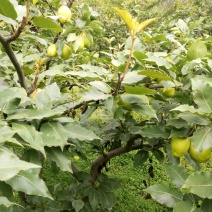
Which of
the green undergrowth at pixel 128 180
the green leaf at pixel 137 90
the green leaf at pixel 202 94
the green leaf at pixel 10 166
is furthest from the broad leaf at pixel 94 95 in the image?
the green undergrowth at pixel 128 180

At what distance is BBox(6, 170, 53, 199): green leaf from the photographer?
30.5 inches

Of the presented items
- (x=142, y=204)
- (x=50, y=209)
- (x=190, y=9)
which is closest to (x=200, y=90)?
(x=50, y=209)

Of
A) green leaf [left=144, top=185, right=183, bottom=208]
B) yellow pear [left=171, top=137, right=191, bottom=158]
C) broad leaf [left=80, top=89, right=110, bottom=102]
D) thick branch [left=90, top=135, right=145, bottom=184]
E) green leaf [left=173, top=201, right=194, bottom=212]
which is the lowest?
thick branch [left=90, top=135, right=145, bottom=184]

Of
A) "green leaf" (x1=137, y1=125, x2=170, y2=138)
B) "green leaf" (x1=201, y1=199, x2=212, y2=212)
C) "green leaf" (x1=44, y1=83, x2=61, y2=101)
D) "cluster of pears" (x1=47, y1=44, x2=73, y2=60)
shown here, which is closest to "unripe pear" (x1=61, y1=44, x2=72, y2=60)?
"cluster of pears" (x1=47, y1=44, x2=73, y2=60)

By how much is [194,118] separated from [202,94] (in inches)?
3.5

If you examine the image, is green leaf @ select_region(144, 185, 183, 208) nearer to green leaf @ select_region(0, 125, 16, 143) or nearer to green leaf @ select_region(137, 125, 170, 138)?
green leaf @ select_region(137, 125, 170, 138)

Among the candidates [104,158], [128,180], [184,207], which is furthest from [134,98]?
[128,180]

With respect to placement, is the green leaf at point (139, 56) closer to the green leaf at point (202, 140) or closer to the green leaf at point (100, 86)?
the green leaf at point (100, 86)

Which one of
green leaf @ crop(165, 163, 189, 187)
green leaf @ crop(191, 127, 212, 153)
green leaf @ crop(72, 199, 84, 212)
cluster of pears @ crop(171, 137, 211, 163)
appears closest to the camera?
green leaf @ crop(191, 127, 212, 153)

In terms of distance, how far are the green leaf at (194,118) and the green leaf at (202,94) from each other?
6cm

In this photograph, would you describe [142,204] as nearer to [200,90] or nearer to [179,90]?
[179,90]

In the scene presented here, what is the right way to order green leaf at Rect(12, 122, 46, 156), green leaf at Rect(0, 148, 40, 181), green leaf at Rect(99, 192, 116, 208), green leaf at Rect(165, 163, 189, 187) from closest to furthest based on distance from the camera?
green leaf at Rect(0, 148, 40, 181)
green leaf at Rect(12, 122, 46, 156)
green leaf at Rect(165, 163, 189, 187)
green leaf at Rect(99, 192, 116, 208)

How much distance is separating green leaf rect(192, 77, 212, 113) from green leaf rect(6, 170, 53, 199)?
52 cm

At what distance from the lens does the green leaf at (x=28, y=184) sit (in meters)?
0.77
